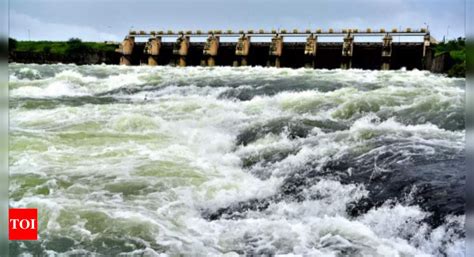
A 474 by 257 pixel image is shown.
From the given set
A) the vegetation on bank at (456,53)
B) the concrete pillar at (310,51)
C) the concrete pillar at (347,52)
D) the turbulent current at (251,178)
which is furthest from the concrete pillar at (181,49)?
the turbulent current at (251,178)

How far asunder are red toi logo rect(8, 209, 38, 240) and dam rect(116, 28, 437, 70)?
60.4 ft

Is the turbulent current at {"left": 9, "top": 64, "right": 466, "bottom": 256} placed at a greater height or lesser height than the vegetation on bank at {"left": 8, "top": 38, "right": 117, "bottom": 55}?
lesser

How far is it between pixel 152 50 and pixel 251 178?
905 inches

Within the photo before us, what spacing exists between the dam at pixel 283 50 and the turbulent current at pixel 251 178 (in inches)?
519

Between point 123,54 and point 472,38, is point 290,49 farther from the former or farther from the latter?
point 472,38

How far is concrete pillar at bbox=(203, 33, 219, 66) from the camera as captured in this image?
25.5 meters

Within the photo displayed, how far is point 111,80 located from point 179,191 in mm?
12108

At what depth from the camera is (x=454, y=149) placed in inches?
212

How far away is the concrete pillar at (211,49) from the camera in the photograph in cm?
2548

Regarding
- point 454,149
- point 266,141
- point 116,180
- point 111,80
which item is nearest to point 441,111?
point 454,149

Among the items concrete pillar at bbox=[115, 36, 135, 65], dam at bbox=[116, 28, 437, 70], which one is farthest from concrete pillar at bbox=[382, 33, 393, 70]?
concrete pillar at bbox=[115, 36, 135, 65]

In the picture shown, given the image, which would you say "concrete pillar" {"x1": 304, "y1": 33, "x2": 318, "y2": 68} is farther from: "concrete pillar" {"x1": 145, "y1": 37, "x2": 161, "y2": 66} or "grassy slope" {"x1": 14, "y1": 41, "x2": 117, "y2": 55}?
"grassy slope" {"x1": 14, "y1": 41, "x2": 117, "y2": 55}

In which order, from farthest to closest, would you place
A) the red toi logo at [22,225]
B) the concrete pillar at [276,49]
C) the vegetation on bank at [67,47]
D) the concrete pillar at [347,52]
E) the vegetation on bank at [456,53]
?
the vegetation on bank at [67,47] < the concrete pillar at [276,49] < the concrete pillar at [347,52] < the vegetation on bank at [456,53] < the red toi logo at [22,225]

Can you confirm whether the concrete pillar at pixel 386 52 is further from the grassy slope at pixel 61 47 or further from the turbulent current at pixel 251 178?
the grassy slope at pixel 61 47
